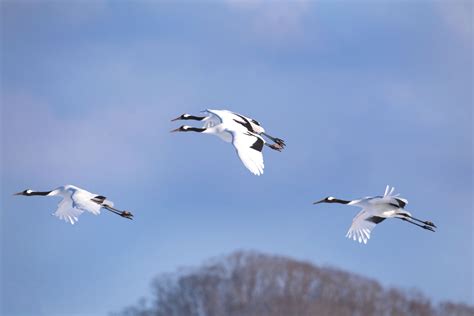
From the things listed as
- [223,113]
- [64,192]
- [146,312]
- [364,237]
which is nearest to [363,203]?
[364,237]

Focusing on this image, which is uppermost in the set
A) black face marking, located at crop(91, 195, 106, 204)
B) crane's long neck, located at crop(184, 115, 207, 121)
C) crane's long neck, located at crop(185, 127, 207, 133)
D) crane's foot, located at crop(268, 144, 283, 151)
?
crane's long neck, located at crop(184, 115, 207, 121)

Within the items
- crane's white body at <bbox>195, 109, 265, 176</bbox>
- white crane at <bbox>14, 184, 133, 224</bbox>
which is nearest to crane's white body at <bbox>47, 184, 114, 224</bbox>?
white crane at <bbox>14, 184, 133, 224</bbox>

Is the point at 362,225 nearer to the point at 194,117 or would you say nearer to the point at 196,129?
the point at 196,129

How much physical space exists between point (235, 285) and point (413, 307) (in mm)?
6582

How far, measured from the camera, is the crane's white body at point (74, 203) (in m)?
39.7

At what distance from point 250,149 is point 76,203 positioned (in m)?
4.17

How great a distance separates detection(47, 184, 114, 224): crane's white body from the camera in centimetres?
3966

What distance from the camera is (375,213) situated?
132 feet

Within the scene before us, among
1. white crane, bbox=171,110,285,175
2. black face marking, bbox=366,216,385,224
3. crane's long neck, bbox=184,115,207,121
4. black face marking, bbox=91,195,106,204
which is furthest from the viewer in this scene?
crane's long neck, bbox=184,115,207,121

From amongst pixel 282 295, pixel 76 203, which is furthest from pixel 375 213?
pixel 282 295

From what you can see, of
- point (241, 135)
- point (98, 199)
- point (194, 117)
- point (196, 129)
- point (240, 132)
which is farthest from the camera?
point (194, 117)

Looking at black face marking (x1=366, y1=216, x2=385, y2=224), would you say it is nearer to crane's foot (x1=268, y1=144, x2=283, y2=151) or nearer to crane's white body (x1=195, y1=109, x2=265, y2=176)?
crane's white body (x1=195, y1=109, x2=265, y2=176)

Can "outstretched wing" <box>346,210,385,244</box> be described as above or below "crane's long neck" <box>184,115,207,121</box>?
below

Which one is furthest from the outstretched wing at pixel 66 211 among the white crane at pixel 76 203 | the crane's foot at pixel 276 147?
the crane's foot at pixel 276 147
